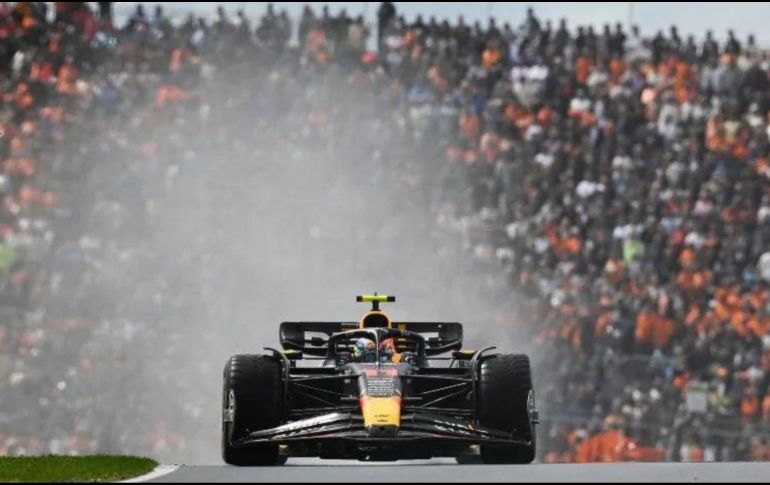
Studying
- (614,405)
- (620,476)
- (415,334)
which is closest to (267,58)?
(614,405)

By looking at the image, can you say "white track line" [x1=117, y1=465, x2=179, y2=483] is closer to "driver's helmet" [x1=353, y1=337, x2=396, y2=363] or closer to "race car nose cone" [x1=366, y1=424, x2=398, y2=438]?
"race car nose cone" [x1=366, y1=424, x2=398, y2=438]

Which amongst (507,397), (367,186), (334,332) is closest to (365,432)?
(507,397)

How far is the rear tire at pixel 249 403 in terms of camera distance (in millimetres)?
20109

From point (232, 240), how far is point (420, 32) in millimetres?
5631

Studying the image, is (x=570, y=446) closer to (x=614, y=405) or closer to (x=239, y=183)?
(x=614, y=405)

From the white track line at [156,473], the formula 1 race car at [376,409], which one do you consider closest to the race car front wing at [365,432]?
the formula 1 race car at [376,409]

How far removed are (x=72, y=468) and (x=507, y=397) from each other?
401cm

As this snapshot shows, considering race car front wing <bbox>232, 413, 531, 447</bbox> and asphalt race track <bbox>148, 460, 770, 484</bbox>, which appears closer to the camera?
asphalt race track <bbox>148, 460, 770, 484</bbox>

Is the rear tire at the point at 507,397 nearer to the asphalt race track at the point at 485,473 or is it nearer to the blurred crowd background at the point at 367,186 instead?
the asphalt race track at the point at 485,473

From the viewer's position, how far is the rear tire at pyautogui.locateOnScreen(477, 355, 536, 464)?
2016cm

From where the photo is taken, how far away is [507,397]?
66.1 ft

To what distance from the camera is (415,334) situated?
72.6 feet

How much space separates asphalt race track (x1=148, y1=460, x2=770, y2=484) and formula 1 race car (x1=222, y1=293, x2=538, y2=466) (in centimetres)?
32

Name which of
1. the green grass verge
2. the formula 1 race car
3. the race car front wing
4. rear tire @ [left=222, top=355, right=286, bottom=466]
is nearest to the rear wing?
the formula 1 race car
